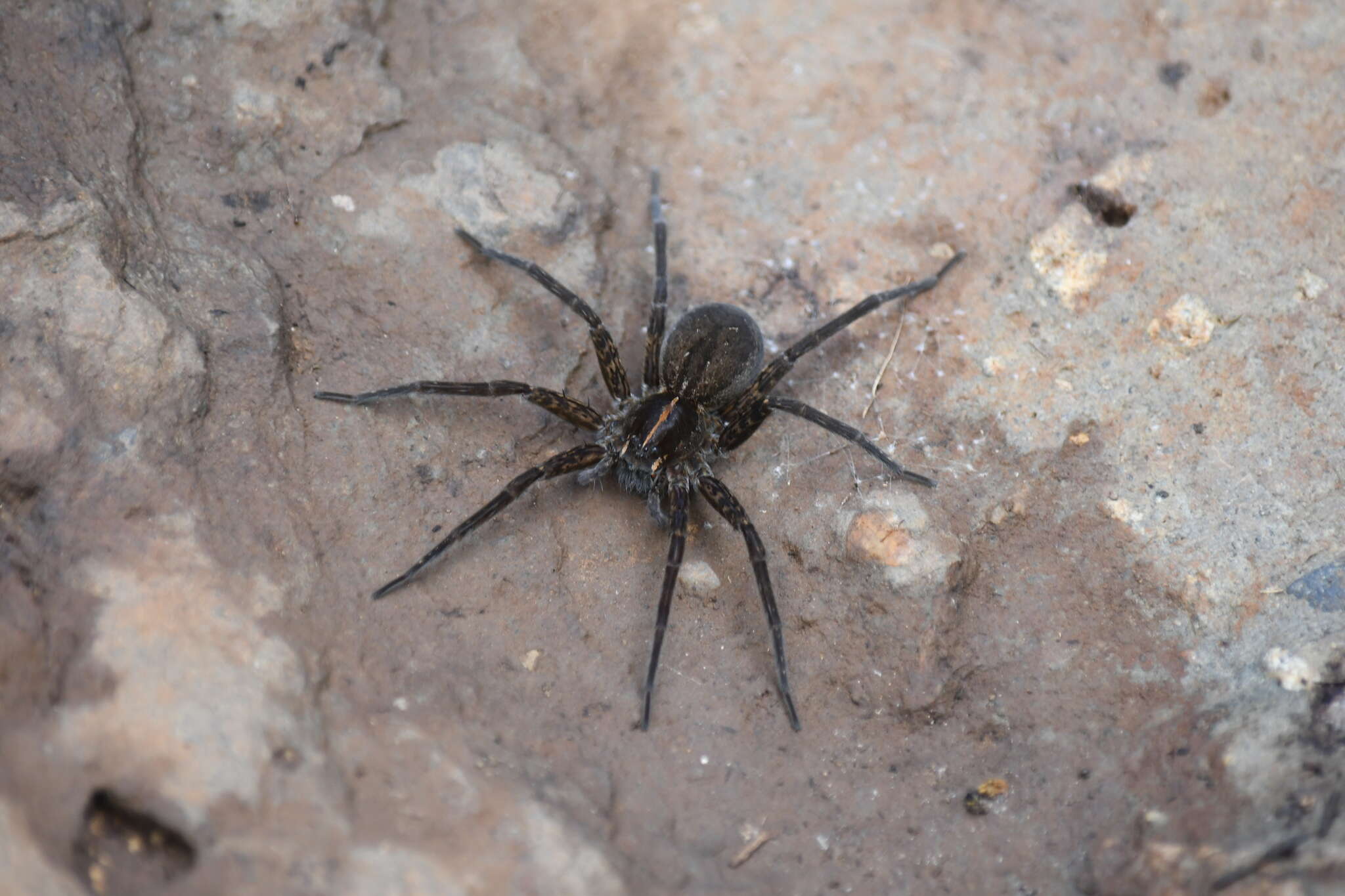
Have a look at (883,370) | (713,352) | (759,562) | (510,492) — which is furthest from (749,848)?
(883,370)

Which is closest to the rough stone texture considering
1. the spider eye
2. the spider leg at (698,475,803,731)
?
the spider leg at (698,475,803,731)

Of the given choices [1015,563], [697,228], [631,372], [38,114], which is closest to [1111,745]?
[1015,563]

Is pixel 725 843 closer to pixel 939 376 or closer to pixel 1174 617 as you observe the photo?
pixel 1174 617

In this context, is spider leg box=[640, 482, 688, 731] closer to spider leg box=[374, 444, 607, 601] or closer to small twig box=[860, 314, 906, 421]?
spider leg box=[374, 444, 607, 601]

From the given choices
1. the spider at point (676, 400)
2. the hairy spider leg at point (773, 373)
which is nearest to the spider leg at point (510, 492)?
the spider at point (676, 400)

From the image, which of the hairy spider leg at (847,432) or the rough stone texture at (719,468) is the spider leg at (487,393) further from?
the hairy spider leg at (847,432)

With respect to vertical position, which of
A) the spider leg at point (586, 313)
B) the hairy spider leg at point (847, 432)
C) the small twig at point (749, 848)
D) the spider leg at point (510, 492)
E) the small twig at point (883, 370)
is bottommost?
the small twig at point (749, 848)
